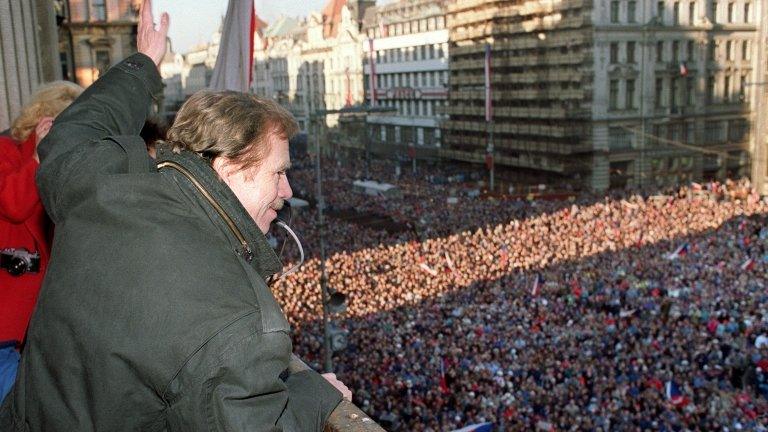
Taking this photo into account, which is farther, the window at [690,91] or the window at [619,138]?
the window at [690,91]

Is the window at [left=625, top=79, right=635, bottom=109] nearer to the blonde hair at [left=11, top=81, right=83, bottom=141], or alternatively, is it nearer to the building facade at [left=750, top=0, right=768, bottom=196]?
the building facade at [left=750, top=0, right=768, bottom=196]

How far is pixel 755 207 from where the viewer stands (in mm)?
33656

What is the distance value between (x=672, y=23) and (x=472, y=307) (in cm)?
4101

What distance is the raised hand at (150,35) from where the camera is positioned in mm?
2670

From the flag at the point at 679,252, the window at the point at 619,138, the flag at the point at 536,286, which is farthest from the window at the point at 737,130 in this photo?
the flag at the point at 536,286

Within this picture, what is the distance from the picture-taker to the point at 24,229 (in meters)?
3.19

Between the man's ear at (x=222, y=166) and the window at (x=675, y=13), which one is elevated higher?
the window at (x=675, y=13)

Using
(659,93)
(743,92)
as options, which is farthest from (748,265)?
(743,92)

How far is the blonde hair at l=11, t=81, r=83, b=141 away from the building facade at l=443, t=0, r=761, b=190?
49.9m

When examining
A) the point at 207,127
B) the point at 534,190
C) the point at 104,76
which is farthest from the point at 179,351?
the point at 534,190

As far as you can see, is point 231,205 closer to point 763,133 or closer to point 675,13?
point 763,133

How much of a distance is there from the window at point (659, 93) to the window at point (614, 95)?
3.49 metres

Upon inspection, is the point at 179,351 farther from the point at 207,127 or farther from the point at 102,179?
the point at 207,127

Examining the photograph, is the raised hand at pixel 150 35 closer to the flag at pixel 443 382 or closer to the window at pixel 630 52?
the flag at pixel 443 382
